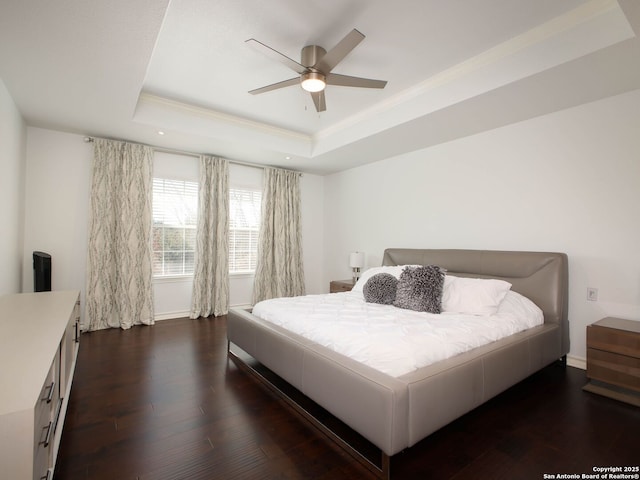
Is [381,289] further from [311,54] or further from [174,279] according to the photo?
[174,279]

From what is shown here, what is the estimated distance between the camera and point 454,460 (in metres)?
1.64

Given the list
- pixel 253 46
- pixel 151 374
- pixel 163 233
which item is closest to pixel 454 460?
pixel 151 374

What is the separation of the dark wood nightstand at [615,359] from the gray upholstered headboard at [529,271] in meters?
0.37

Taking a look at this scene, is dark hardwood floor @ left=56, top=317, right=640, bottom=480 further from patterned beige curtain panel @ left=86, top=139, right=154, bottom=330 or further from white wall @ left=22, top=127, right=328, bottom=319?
white wall @ left=22, top=127, right=328, bottom=319

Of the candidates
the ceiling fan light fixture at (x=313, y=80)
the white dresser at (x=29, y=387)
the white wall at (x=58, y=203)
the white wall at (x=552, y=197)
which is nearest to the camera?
the white dresser at (x=29, y=387)

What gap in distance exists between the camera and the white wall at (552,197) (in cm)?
262

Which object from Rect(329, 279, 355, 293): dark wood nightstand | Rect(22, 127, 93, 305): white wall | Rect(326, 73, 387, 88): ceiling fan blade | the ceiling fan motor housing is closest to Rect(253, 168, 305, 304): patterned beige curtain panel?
Rect(329, 279, 355, 293): dark wood nightstand

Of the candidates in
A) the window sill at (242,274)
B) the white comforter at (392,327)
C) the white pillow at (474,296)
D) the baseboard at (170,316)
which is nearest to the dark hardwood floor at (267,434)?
the white comforter at (392,327)

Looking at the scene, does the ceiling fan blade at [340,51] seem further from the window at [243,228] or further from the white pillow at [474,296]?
the window at [243,228]

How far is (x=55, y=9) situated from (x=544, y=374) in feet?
14.7

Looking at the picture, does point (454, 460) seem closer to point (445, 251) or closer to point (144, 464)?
point (144, 464)

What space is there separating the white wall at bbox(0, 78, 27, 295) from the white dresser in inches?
41.5

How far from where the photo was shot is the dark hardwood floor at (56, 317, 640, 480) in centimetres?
157

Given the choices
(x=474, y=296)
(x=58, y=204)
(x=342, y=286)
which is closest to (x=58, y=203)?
(x=58, y=204)
